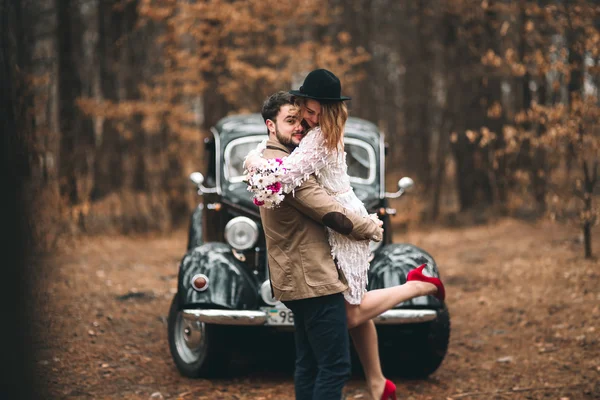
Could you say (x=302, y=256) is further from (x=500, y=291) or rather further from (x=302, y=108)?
(x=500, y=291)

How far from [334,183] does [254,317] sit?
1828 millimetres

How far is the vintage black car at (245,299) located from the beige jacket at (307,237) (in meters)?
1.73

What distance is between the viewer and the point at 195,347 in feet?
19.3

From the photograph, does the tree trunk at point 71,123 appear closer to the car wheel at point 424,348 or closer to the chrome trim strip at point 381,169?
the chrome trim strip at point 381,169

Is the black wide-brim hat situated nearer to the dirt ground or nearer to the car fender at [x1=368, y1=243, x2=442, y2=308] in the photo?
the dirt ground

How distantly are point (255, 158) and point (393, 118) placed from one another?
58.3 ft

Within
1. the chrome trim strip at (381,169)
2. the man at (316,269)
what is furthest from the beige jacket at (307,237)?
the chrome trim strip at (381,169)

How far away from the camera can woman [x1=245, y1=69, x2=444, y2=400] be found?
3600 mm

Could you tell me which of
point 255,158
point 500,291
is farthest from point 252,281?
point 500,291

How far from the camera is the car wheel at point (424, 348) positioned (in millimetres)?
5695

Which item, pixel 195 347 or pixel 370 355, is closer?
pixel 370 355

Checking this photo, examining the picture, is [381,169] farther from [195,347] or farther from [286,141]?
[286,141]

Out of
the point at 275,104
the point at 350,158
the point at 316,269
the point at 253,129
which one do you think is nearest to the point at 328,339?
the point at 316,269

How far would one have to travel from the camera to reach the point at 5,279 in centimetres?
307
